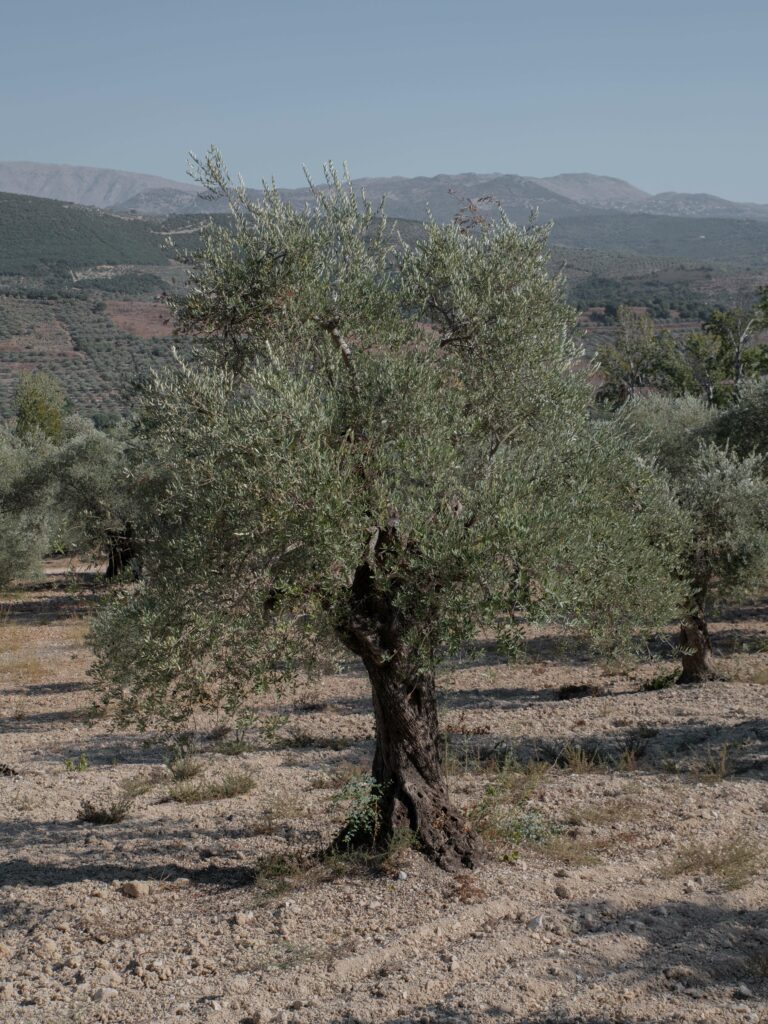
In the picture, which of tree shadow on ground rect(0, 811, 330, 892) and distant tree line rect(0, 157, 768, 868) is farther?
tree shadow on ground rect(0, 811, 330, 892)

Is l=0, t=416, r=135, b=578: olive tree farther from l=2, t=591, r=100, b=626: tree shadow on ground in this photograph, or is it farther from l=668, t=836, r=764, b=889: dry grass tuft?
l=668, t=836, r=764, b=889: dry grass tuft

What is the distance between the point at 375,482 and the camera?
656 centimetres

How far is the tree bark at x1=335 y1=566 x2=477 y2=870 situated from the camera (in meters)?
7.65

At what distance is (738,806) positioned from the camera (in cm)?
928

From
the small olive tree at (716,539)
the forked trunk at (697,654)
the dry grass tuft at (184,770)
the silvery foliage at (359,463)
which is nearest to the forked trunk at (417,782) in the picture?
the silvery foliage at (359,463)

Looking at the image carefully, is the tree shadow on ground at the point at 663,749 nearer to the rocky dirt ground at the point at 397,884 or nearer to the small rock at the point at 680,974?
the rocky dirt ground at the point at 397,884

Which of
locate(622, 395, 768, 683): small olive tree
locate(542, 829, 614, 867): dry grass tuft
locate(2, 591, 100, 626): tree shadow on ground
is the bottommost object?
locate(2, 591, 100, 626): tree shadow on ground

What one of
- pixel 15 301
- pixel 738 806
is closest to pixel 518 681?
pixel 738 806

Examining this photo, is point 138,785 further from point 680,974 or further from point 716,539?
point 716,539

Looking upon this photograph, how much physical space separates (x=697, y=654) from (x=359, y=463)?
388 inches

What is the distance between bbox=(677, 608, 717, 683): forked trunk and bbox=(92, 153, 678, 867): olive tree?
6335 mm

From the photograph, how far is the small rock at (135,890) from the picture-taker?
7805 millimetres

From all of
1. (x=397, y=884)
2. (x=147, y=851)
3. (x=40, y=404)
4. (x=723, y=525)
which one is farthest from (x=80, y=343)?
(x=397, y=884)

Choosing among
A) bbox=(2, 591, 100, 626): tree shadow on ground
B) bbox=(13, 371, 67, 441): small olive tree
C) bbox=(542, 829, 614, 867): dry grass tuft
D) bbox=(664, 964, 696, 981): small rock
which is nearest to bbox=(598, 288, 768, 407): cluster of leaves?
bbox=(2, 591, 100, 626): tree shadow on ground
